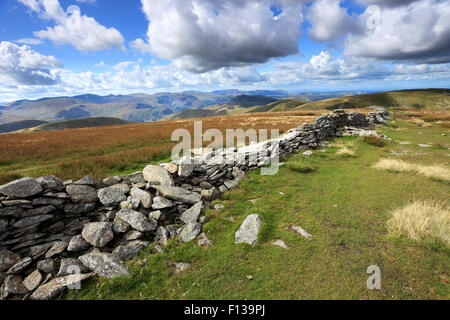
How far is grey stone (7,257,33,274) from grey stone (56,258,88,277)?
88 cm

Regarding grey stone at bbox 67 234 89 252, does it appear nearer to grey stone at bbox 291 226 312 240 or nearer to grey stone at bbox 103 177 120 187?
grey stone at bbox 103 177 120 187

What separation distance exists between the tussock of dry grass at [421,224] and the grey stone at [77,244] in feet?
30.8

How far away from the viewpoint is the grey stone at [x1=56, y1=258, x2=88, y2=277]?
4.92 m

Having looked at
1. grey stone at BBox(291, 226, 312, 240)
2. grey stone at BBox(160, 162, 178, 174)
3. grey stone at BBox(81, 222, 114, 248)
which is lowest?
grey stone at BBox(291, 226, 312, 240)

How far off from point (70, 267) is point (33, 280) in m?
0.75

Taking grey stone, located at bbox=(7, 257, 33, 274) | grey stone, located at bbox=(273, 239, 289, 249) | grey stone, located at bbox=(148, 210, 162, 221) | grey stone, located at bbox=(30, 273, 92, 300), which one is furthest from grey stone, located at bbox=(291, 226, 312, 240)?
grey stone, located at bbox=(7, 257, 33, 274)

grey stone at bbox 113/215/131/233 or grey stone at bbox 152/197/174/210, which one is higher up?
grey stone at bbox 152/197/174/210

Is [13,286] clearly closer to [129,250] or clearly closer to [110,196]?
[129,250]

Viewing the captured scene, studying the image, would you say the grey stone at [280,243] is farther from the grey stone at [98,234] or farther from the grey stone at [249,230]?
the grey stone at [98,234]

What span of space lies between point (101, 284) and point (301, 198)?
24.7 feet

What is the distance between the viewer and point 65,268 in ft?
16.3

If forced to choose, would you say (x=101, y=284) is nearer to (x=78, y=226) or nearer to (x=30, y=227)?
(x=78, y=226)
